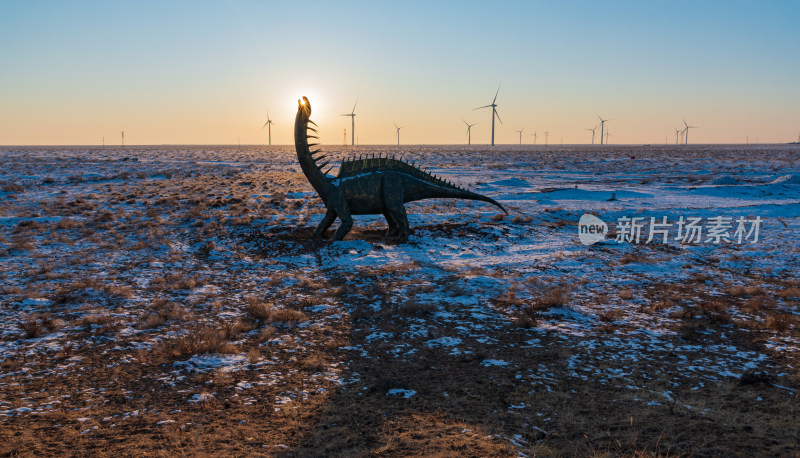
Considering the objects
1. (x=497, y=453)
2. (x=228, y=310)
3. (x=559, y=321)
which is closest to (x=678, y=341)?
(x=559, y=321)

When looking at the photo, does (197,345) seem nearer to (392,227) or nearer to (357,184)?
(357,184)

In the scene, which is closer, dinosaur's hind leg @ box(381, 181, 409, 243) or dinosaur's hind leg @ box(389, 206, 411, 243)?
dinosaur's hind leg @ box(381, 181, 409, 243)

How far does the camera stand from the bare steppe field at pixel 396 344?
486 centimetres

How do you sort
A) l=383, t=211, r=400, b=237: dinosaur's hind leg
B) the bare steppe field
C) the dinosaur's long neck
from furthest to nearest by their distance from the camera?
l=383, t=211, r=400, b=237: dinosaur's hind leg < the dinosaur's long neck < the bare steppe field

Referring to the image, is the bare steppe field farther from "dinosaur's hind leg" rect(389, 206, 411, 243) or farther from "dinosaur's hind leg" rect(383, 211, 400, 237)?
"dinosaur's hind leg" rect(383, 211, 400, 237)

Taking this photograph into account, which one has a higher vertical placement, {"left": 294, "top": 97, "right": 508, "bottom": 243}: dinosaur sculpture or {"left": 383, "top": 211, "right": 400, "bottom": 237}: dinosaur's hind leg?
{"left": 294, "top": 97, "right": 508, "bottom": 243}: dinosaur sculpture

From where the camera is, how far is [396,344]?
7215 mm

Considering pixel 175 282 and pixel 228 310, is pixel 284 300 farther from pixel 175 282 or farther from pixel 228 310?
pixel 175 282

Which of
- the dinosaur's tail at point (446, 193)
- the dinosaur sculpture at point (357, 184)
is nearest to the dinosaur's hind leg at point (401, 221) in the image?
the dinosaur sculpture at point (357, 184)

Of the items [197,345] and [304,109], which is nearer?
[197,345]

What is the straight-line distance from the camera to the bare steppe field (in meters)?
4.86

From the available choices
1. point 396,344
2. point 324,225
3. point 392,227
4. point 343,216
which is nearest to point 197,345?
point 396,344

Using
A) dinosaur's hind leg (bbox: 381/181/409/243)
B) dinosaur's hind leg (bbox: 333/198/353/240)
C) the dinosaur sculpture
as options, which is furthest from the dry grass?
dinosaur's hind leg (bbox: 381/181/409/243)

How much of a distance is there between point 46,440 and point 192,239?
10.6 metres
